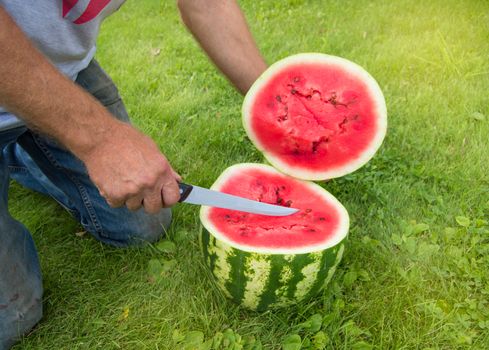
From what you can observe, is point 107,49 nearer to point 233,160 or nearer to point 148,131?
point 148,131

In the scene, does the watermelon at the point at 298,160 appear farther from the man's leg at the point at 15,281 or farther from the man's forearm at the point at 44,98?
the man's leg at the point at 15,281

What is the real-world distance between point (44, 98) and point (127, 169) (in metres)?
0.33

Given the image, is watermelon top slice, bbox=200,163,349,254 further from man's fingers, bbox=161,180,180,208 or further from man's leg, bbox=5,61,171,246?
man's leg, bbox=5,61,171,246

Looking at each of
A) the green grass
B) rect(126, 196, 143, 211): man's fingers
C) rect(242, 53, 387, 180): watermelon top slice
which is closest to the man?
rect(126, 196, 143, 211): man's fingers

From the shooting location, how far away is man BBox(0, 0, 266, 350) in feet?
5.23

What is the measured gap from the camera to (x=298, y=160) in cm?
221

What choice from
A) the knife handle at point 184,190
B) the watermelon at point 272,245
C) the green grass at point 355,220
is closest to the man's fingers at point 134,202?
the knife handle at point 184,190

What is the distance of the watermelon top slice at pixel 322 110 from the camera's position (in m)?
2.13

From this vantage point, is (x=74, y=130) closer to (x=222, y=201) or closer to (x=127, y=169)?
(x=127, y=169)

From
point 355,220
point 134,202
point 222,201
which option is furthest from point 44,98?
point 355,220

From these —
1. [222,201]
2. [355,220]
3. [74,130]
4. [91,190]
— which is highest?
[74,130]

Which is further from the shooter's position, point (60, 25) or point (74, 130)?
point (60, 25)

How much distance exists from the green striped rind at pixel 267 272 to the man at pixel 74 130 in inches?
12.3

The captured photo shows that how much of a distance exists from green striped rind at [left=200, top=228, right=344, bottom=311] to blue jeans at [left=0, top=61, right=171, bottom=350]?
636mm
